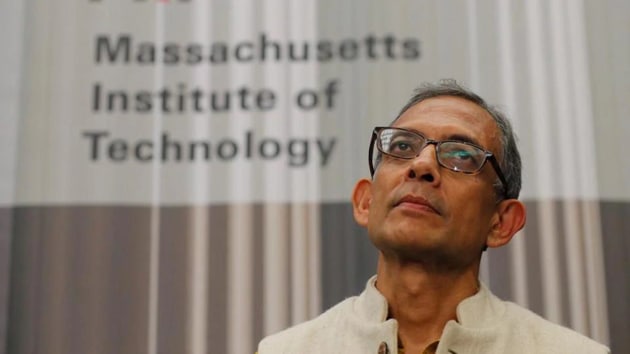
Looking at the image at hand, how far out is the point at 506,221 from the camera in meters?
1.68

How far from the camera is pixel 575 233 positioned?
6.94 feet

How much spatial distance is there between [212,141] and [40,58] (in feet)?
1.83

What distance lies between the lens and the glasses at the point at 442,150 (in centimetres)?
156

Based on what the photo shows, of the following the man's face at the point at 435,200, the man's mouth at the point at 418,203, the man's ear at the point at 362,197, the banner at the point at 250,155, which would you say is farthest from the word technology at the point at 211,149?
the man's mouth at the point at 418,203

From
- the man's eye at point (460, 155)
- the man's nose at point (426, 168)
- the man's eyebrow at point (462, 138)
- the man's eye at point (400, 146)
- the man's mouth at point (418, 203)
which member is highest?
the man's eyebrow at point (462, 138)

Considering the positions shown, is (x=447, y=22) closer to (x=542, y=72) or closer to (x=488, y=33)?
(x=488, y=33)

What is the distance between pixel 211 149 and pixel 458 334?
1002 mm

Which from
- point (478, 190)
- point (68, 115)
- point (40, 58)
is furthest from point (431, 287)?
point (40, 58)

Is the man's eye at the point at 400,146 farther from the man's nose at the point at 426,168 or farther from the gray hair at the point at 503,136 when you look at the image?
the gray hair at the point at 503,136

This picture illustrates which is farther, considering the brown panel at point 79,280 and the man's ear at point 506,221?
the brown panel at point 79,280

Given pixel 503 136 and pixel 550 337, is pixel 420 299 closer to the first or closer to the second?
pixel 550 337

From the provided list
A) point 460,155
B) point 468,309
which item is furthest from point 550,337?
point 460,155

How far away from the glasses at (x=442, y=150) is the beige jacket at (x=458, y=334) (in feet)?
0.84

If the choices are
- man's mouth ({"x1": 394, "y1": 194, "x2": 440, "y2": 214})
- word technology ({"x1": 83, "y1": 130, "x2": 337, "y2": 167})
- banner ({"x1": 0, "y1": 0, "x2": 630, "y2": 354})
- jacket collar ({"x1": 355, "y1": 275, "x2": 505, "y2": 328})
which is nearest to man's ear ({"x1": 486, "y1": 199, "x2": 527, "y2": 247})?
jacket collar ({"x1": 355, "y1": 275, "x2": 505, "y2": 328})
